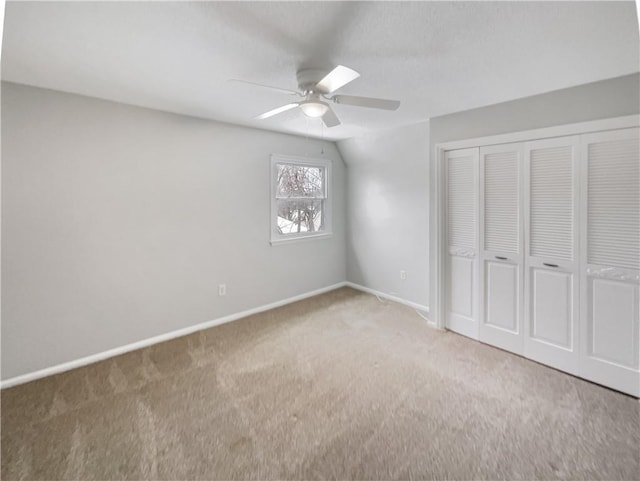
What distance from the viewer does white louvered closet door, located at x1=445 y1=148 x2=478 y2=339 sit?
3068mm

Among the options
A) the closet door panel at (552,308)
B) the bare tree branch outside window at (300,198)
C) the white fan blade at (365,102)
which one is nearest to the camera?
the white fan blade at (365,102)

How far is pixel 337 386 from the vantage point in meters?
2.39

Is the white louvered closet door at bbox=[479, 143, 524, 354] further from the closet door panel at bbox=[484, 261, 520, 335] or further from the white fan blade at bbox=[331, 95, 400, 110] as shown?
the white fan blade at bbox=[331, 95, 400, 110]

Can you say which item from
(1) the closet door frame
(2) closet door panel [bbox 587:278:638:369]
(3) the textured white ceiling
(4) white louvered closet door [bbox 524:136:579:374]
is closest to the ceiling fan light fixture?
(3) the textured white ceiling

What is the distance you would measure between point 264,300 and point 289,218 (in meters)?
1.16

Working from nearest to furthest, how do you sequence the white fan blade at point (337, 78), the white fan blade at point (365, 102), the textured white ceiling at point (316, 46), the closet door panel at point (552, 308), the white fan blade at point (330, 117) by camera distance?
the textured white ceiling at point (316, 46), the white fan blade at point (337, 78), the white fan blade at point (365, 102), the white fan blade at point (330, 117), the closet door panel at point (552, 308)

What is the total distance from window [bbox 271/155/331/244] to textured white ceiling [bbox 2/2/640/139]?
151cm

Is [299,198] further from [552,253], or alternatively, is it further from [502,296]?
[552,253]

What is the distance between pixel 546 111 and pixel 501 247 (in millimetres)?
1197

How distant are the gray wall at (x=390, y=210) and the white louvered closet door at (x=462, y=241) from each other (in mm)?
544

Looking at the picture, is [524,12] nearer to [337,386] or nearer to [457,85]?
[457,85]

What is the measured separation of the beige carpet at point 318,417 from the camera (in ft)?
5.60

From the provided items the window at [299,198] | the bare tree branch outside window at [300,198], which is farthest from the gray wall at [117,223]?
the bare tree branch outside window at [300,198]

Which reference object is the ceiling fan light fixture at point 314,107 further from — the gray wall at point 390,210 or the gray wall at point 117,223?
the gray wall at point 390,210
